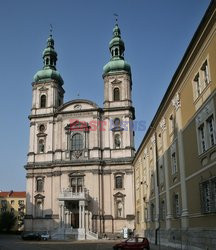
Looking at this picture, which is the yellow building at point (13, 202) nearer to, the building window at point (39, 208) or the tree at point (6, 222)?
the tree at point (6, 222)

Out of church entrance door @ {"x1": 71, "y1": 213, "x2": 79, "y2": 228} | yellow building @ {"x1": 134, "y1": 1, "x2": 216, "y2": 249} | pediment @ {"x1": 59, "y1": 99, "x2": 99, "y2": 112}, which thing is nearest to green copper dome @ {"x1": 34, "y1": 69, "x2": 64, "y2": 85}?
pediment @ {"x1": 59, "y1": 99, "x2": 99, "y2": 112}

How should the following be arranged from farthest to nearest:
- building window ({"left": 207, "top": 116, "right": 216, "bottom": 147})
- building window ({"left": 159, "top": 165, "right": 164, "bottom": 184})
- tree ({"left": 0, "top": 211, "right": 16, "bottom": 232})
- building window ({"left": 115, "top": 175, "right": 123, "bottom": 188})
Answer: tree ({"left": 0, "top": 211, "right": 16, "bottom": 232}) < building window ({"left": 115, "top": 175, "right": 123, "bottom": 188}) < building window ({"left": 159, "top": 165, "right": 164, "bottom": 184}) < building window ({"left": 207, "top": 116, "right": 216, "bottom": 147})

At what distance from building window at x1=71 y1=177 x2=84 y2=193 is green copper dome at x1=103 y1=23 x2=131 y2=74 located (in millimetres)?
18292

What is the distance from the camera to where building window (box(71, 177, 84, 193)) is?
51.8 metres

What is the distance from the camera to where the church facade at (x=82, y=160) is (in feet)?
164

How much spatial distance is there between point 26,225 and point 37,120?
54.0 ft

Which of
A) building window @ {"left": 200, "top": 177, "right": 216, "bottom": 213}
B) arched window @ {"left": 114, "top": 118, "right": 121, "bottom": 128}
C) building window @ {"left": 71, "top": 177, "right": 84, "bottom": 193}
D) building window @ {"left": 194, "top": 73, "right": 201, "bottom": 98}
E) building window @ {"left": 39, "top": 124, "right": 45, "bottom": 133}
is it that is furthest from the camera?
building window @ {"left": 39, "top": 124, "right": 45, "bottom": 133}

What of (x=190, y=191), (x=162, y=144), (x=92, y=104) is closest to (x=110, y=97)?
(x=92, y=104)

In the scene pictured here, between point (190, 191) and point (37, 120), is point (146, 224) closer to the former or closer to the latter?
point (190, 191)

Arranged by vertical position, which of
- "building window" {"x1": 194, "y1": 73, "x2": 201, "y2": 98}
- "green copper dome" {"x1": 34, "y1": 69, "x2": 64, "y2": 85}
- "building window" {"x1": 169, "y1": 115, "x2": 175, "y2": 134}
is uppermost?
"green copper dome" {"x1": 34, "y1": 69, "x2": 64, "y2": 85}

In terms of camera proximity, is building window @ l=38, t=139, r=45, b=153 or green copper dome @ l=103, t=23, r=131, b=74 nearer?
building window @ l=38, t=139, r=45, b=153

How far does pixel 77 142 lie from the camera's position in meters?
54.6

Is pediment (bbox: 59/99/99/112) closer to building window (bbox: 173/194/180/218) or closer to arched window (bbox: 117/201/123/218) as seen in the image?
arched window (bbox: 117/201/123/218)

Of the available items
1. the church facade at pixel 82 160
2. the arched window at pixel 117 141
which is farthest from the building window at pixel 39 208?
the arched window at pixel 117 141
